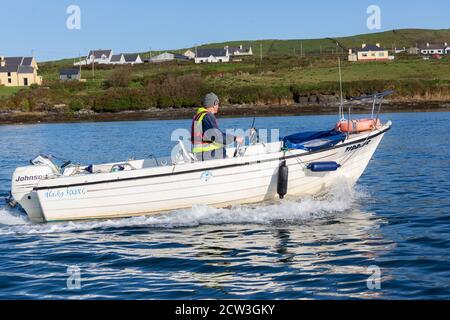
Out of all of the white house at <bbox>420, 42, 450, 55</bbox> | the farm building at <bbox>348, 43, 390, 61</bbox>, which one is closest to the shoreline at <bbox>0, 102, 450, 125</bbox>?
the farm building at <bbox>348, 43, 390, 61</bbox>

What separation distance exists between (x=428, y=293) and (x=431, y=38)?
608 feet

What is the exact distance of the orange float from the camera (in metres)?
14.0

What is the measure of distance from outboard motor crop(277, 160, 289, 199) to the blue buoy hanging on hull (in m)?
0.69

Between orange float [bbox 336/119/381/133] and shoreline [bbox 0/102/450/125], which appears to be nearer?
orange float [bbox 336/119/381/133]

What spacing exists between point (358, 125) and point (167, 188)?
4507 mm

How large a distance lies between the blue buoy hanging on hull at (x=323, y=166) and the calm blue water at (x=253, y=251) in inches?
27.7

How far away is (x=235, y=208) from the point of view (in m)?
13.1

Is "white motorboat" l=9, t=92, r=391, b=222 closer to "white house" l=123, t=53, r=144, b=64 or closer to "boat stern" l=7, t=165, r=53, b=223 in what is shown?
"boat stern" l=7, t=165, r=53, b=223

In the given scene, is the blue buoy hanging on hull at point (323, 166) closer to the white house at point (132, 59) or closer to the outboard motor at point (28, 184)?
the outboard motor at point (28, 184)

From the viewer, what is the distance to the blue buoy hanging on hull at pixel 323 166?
13258 mm

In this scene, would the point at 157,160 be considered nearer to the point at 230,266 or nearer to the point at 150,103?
the point at 230,266

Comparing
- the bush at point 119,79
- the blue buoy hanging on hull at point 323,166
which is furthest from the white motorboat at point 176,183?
the bush at point 119,79

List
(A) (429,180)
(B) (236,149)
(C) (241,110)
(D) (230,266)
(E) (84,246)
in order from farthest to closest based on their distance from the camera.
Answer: (C) (241,110)
(A) (429,180)
(B) (236,149)
(E) (84,246)
(D) (230,266)

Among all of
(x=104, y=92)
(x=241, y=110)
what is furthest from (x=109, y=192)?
(x=104, y=92)
